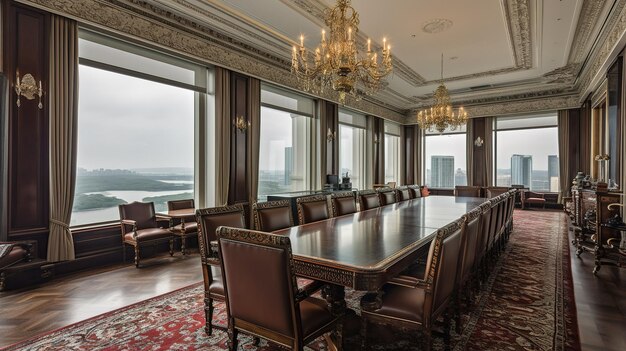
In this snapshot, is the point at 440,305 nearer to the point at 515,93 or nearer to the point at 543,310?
the point at 543,310

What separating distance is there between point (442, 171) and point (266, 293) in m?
10.7

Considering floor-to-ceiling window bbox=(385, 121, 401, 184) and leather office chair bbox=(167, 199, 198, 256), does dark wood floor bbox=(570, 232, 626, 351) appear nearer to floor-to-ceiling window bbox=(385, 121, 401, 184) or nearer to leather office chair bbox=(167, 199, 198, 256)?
leather office chair bbox=(167, 199, 198, 256)

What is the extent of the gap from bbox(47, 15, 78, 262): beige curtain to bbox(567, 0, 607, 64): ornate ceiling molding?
638 cm

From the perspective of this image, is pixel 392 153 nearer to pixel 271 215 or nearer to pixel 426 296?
pixel 271 215

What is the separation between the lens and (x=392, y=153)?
11.2 meters

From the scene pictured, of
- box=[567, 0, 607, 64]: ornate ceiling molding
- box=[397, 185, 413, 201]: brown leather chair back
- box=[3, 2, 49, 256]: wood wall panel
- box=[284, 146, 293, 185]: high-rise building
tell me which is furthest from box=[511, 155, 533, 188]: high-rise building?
box=[3, 2, 49, 256]: wood wall panel

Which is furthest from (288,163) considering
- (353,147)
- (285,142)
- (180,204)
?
(353,147)

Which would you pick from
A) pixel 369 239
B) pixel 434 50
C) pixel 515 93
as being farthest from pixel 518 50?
pixel 369 239

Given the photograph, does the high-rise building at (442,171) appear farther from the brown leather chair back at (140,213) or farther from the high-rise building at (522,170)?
the brown leather chair back at (140,213)

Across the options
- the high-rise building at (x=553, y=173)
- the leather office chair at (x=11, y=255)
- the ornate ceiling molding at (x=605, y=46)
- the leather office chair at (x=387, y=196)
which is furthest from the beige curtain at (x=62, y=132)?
the high-rise building at (x=553, y=173)

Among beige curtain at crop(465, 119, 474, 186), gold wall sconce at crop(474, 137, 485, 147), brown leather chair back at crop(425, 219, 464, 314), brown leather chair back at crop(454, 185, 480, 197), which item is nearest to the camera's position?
brown leather chair back at crop(425, 219, 464, 314)

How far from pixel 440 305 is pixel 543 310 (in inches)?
56.1

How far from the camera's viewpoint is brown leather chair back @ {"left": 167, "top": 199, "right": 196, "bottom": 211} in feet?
15.4

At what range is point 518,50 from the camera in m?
5.86
